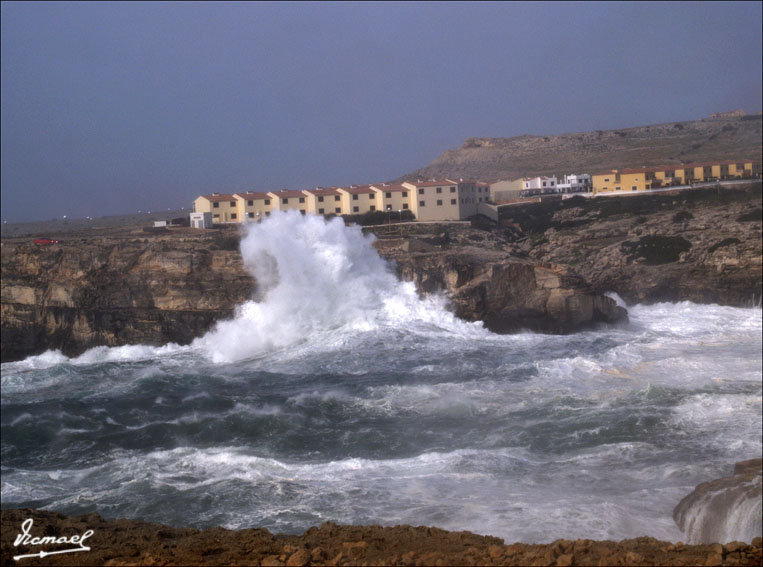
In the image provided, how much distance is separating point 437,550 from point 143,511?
19.7ft

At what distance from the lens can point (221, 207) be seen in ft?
106

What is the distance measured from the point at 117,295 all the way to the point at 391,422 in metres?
15.7

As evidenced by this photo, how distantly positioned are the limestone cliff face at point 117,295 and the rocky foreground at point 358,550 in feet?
62.8

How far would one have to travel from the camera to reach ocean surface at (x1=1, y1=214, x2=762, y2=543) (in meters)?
9.32

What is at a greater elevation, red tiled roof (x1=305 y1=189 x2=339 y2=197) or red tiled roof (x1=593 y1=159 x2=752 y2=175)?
red tiled roof (x1=593 y1=159 x2=752 y2=175)

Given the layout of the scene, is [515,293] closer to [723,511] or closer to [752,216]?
[752,216]

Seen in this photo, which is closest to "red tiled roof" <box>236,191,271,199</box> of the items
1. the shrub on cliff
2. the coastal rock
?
the shrub on cliff

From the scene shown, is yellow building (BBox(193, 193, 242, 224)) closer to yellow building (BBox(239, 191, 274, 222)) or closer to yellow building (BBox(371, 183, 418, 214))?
yellow building (BBox(239, 191, 274, 222))

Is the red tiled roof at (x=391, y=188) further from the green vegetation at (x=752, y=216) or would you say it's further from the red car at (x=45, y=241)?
the green vegetation at (x=752, y=216)

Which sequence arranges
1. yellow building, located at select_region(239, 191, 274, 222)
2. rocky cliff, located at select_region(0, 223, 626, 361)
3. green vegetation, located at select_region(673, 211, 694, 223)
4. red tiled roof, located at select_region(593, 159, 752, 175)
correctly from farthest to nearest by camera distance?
yellow building, located at select_region(239, 191, 274, 222) → green vegetation, located at select_region(673, 211, 694, 223) → red tiled roof, located at select_region(593, 159, 752, 175) → rocky cliff, located at select_region(0, 223, 626, 361)

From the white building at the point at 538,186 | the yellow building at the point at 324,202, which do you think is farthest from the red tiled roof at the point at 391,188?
the white building at the point at 538,186

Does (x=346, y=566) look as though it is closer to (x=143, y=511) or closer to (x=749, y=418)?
(x=143, y=511)

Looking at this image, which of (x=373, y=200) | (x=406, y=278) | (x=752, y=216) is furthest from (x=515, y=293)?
(x=373, y=200)

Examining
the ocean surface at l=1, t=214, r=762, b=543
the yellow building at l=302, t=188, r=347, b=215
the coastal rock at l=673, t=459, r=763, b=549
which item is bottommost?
the ocean surface at l=1, t=214, r=762, b=543
